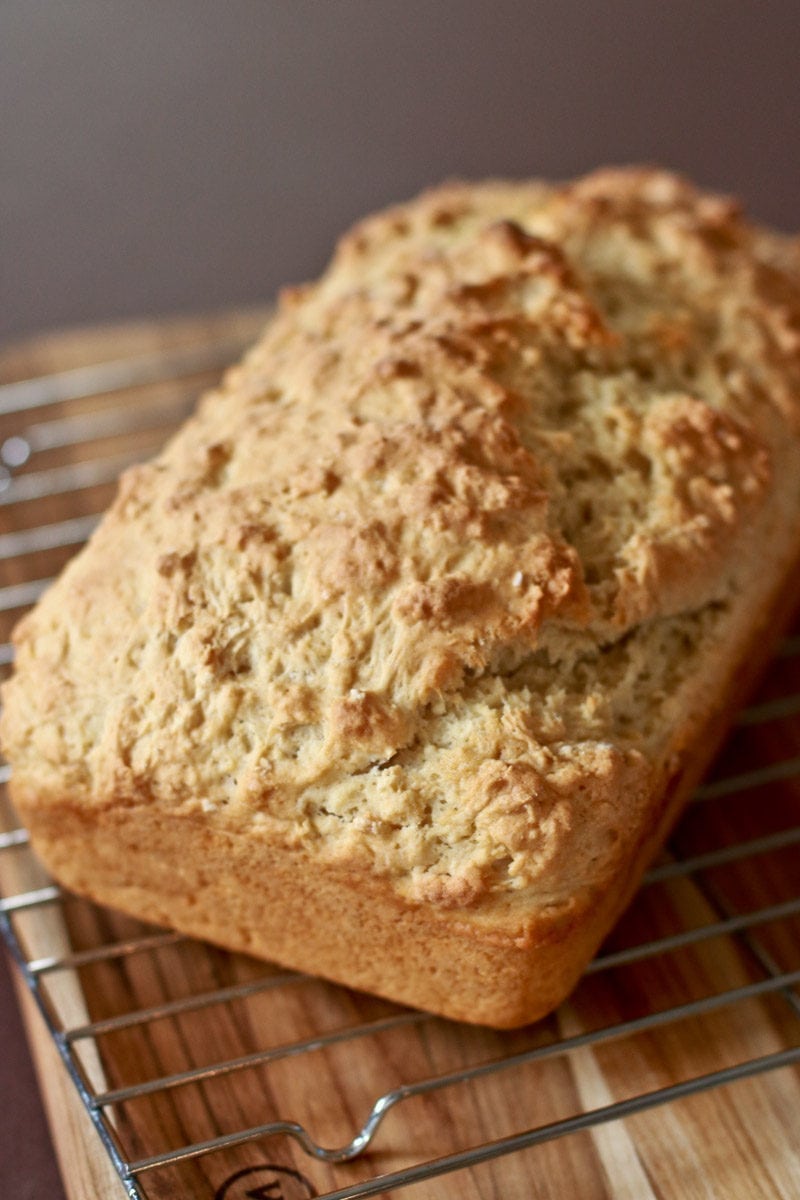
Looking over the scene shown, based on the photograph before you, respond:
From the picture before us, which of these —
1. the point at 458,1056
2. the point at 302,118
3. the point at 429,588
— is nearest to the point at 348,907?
the point at 458,1056

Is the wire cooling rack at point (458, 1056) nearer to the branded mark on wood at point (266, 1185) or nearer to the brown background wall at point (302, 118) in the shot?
the branded mark on wood at point (266, 1185)

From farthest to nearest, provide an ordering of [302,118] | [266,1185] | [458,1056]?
1. [302,118]
2. [458,1056]
3. [266,1185]

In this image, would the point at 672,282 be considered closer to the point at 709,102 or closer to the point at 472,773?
the point at 472,773

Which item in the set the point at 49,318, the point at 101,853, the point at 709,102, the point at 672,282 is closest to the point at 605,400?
the point at 672,282

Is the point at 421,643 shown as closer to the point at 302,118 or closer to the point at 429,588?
the point at 429,588

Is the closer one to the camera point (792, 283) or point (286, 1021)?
point (286, 1021)
